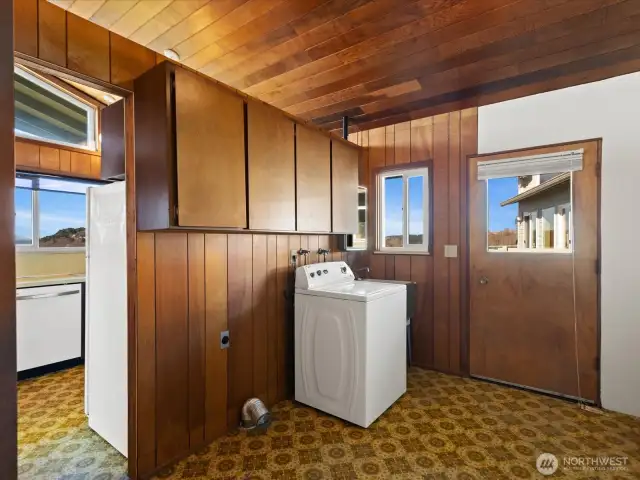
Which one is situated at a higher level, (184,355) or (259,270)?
(259,270)

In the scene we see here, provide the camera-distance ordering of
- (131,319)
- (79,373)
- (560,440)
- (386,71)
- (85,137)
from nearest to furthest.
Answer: (131,319)
(560,440)
(386,71)
(79,373)
(85,137)

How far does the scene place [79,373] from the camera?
125 inches

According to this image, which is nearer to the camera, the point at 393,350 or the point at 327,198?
A: the point at 393,350

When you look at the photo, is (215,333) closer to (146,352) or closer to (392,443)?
(146,352)

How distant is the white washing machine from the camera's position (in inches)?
87.0

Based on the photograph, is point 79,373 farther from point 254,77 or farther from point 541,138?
point 541,138

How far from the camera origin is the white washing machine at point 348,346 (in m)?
2.21

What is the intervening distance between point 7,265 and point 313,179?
7.07ft

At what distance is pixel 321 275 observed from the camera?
265cm

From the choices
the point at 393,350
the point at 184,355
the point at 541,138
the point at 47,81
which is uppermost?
the point at 47,81

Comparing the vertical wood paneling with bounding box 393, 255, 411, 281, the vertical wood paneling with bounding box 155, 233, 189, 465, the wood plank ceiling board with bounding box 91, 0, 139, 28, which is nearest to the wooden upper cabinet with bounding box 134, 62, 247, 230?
the vertical wood paneling with bounding box 155, 233, 189, 465

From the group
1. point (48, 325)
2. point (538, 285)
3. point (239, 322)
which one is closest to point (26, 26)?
point (239, 322)

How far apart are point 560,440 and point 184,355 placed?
2379mm

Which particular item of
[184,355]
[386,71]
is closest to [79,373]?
[184,355]
